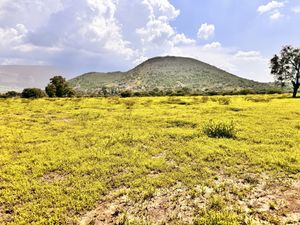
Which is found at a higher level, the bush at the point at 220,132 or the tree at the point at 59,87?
the tree at the point at 59,87

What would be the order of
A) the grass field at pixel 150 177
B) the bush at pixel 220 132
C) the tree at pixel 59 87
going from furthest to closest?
the tree at pixel 59 87
the bush at pixel 220 132
the grass field at pixel 150 177

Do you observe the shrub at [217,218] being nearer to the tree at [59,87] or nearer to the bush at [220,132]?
the bush at [220,132]

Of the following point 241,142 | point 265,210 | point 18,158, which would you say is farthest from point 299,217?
point 18,158

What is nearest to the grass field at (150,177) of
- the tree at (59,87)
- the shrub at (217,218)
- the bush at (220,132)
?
the shrub at (217,218)

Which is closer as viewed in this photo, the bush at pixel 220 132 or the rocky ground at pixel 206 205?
the rocky ground at pixel 206 205

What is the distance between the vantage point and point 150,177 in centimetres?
930

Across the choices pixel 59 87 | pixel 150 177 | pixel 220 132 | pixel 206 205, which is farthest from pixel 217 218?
pixel 59 87

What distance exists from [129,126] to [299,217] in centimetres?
1305

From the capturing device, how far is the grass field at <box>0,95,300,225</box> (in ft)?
23.0

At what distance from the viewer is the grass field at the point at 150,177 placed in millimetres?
7020

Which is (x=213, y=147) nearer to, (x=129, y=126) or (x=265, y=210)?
(x=265, y=210)

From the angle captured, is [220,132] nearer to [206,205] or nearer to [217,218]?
[206,205]

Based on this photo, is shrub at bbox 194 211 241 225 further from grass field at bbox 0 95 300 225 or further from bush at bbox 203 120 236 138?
bush at bbox 203 120 236 138

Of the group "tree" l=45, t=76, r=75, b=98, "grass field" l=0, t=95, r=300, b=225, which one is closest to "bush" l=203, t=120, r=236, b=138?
"grass field" l=0, t=95, r=300, b=225
